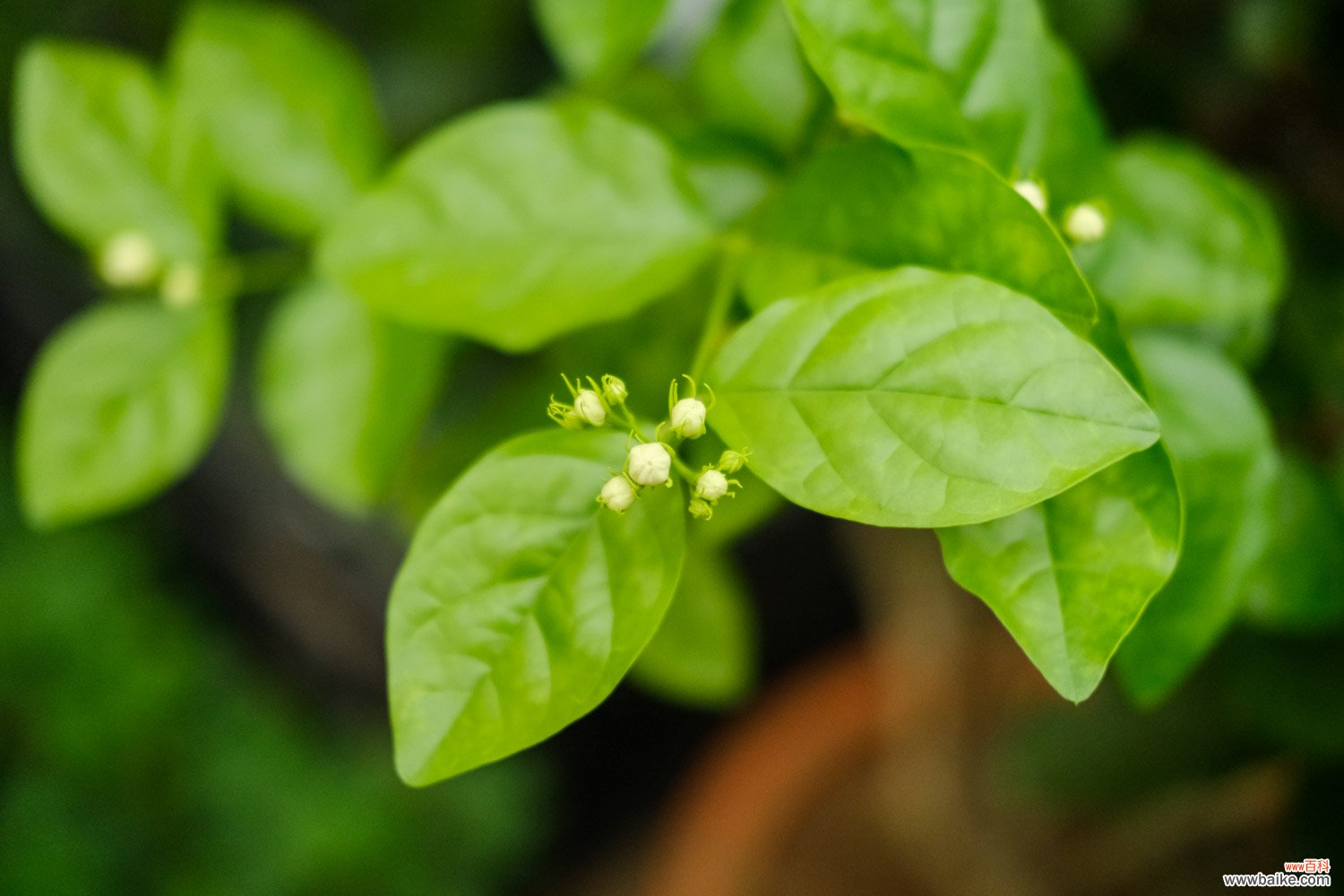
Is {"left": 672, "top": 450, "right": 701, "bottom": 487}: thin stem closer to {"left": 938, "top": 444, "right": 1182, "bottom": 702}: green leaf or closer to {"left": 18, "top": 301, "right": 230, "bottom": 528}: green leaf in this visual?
{"left": 938, "top": 444, "right": 1182, "bottom": 702}: green leaf

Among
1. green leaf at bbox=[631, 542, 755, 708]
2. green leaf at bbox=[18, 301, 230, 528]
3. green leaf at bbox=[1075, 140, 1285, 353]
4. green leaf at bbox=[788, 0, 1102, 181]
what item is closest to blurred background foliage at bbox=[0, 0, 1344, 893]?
green leaf at bbox=[631, 542, 755, 708]

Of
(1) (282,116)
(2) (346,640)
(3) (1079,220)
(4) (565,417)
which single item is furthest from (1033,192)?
(2) (346,640)

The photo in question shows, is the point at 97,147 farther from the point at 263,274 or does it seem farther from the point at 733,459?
the point at 733,459

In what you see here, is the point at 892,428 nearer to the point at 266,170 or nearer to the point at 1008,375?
the point at 1008,375

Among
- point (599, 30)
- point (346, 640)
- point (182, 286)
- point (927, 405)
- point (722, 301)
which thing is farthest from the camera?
point (346, 640)

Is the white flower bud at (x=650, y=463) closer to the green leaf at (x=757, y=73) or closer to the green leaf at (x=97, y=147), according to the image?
the green leaf at (x=757, y=73)

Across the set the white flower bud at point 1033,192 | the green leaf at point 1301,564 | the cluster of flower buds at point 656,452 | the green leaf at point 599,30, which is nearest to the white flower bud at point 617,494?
the cluster of flower buds at point 656,452
